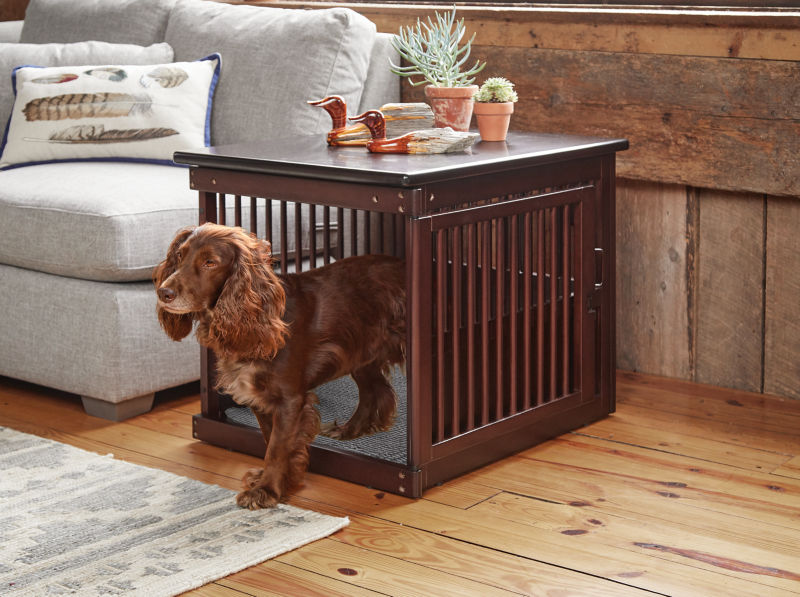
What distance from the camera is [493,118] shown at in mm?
2344

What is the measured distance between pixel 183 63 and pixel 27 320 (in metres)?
0.84

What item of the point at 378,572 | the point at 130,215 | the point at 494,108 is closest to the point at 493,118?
the point at 494,108

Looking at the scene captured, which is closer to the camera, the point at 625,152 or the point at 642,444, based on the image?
the point at 642,444

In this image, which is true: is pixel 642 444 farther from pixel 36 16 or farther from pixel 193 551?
pixel 36 16

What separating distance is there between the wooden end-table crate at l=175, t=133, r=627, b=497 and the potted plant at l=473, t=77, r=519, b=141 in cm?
6

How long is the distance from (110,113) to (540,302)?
1304 millimetres

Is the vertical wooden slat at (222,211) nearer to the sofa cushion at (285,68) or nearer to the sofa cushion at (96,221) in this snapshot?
the sofa cushion at (96,221)

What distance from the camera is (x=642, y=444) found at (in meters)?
2.34

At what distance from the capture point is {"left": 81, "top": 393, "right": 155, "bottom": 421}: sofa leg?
251 cm

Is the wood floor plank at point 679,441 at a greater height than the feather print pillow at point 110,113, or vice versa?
the feather print pillow at point 110,113

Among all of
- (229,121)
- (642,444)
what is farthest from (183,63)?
(642,444)

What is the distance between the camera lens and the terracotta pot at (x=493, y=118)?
92.2 inches

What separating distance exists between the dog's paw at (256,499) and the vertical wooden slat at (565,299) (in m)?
0.72

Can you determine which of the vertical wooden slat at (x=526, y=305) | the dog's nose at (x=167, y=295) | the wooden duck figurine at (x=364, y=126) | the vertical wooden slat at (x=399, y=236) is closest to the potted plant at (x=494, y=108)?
the wooden duck figurine at (x=364, y=126)
